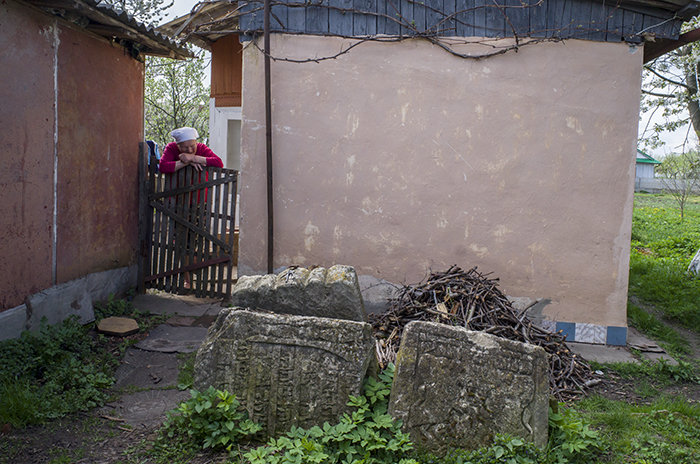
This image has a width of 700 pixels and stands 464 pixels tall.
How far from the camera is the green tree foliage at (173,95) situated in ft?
43.1

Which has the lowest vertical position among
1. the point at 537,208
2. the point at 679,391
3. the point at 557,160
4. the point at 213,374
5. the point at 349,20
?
the point at 679,391

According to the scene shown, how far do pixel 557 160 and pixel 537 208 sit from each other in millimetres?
566

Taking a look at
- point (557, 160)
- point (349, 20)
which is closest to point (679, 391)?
point (557, 160)

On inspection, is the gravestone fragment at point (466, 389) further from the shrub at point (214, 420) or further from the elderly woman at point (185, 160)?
the elderly woman at point (185, 160)

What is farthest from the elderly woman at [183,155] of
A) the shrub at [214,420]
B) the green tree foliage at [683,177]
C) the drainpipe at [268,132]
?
the green tree foliage at [683,177]

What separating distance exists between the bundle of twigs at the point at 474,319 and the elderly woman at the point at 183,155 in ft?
10.1

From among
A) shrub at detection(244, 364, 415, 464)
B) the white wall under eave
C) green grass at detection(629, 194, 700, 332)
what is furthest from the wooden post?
green grass at detection(629, 194, 700, 332)

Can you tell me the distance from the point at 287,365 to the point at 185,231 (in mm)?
3480

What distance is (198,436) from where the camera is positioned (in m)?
3.04

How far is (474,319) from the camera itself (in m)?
4.17

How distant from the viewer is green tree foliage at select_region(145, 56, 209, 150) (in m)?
13.1

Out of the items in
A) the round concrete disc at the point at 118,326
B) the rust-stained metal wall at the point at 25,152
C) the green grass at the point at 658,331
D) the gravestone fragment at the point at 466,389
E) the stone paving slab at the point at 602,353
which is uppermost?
the rust-stained metal wall at the point at 25,152

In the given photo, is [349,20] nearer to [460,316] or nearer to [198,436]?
[460,316]

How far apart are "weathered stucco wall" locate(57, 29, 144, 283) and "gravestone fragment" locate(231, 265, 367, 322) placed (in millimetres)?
2572
